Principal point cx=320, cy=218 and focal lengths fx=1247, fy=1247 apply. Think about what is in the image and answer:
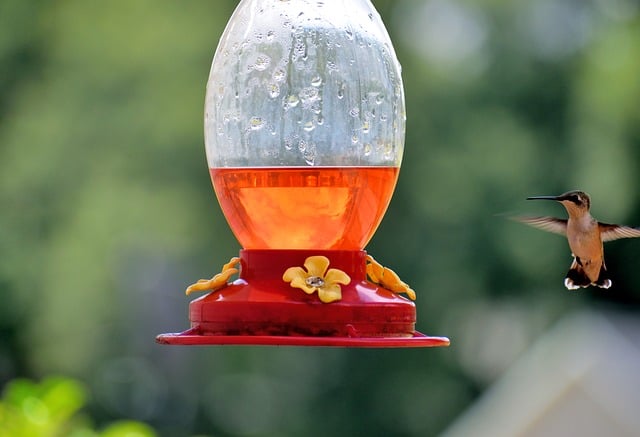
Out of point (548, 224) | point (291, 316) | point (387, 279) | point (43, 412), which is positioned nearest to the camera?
point (291, 316)

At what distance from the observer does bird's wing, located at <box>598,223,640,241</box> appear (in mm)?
4270

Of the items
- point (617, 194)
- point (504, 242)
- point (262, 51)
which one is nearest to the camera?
point (262, 51)

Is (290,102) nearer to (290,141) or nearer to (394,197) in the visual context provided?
(290,141)

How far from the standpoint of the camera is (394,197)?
13625 mm

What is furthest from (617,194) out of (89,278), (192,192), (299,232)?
(299,232)

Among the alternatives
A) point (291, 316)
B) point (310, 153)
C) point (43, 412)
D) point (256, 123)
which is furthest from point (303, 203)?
point (43, 412)

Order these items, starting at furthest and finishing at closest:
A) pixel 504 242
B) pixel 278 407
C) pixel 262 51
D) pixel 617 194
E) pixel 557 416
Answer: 1. pixel 278 407
2. pixel 504 242
3. pixel 617 194
4. pixel 557 416
5. pixel 262 51

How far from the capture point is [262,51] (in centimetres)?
342

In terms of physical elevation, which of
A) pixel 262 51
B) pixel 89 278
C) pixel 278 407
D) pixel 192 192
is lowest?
pixel 278 407

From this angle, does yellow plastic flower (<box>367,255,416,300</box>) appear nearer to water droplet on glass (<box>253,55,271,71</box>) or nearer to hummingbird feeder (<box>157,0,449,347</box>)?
hummingbird feeder (<box>157,0,449,347</box>)

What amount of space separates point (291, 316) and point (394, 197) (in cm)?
1055

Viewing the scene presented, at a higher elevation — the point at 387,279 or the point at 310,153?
the point at 310,153

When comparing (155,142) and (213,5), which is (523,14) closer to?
(213,5)

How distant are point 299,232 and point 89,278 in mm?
9928
